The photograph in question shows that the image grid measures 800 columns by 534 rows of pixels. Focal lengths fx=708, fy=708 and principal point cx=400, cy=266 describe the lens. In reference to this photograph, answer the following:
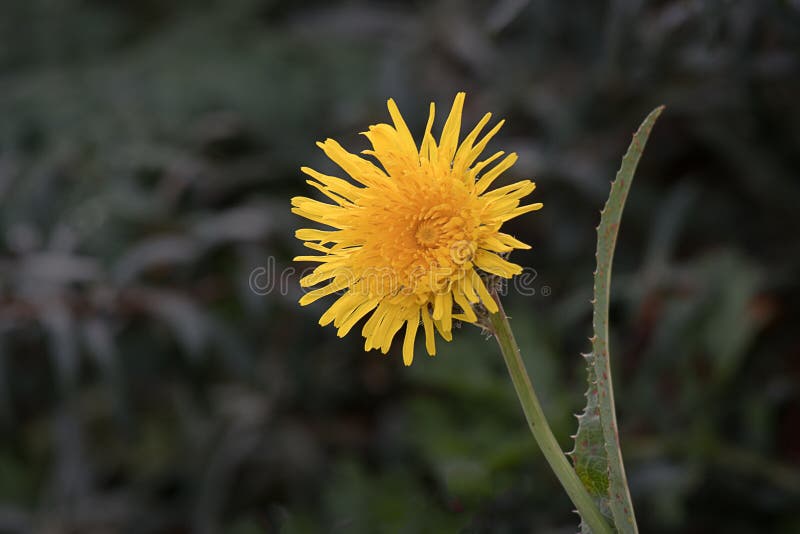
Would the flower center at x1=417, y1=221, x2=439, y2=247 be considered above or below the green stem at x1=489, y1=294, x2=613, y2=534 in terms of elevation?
above

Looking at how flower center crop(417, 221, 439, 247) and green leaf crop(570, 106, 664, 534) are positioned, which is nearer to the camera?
green leaf crop(570, 106, 664, 534)

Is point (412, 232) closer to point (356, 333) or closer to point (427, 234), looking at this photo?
point (427, 234)

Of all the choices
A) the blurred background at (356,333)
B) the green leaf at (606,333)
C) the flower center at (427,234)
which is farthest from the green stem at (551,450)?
the blurred background at (356,333)

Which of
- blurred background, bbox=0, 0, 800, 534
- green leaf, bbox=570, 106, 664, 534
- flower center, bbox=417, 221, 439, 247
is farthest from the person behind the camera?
blurred background, bbox=0, 0, 800, 534

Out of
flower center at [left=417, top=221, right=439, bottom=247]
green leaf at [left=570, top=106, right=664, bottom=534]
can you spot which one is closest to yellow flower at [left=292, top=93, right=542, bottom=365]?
flower center at [left=417, top=221, right=439, bottom=247]

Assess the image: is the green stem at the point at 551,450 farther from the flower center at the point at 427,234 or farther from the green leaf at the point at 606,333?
the flower center at the point at 427,234

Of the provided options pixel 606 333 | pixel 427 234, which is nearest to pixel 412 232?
pixel 427 234

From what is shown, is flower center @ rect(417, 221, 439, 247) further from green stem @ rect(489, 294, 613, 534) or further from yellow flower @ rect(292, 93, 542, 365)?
green stem @ rect(489, 294, 613, 534)

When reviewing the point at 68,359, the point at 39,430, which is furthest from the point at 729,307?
the point at 39,430
